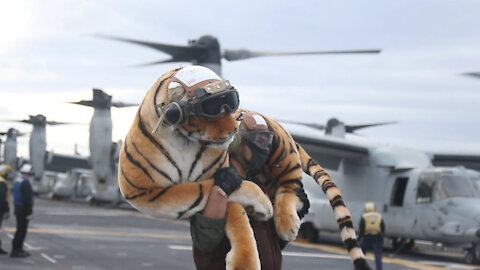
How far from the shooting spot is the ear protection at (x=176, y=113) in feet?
8.25

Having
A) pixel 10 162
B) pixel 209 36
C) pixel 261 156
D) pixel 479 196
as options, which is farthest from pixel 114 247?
pixel 10 162

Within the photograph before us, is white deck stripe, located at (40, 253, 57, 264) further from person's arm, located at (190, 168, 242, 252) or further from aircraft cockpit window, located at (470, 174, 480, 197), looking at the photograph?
person's arm, located at (190, 168, 242, 252)

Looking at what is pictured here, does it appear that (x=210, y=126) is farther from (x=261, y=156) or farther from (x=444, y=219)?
(x=444, y=219)

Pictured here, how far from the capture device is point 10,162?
46.1 m

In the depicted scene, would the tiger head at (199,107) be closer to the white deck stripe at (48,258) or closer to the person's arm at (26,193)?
the person's arm at (26,193)

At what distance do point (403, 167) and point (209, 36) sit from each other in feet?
27.1

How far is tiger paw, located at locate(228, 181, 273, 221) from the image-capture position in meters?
2.72

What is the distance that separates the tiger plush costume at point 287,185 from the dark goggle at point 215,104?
0.37 meters

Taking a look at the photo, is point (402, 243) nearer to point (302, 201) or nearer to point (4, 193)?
point (4, 193)

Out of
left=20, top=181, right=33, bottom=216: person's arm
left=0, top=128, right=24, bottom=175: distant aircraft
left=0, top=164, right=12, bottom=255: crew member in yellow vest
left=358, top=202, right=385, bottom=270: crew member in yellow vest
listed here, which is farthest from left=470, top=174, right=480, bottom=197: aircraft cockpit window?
left=0, top=128, right=24, bottom=175: distant aircraft

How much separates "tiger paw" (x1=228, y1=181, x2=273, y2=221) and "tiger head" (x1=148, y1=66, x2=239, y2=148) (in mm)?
202

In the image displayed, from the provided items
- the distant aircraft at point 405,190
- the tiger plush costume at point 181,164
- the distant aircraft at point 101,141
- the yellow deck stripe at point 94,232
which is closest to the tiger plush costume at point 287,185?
the tiger plush costume at point 181,164

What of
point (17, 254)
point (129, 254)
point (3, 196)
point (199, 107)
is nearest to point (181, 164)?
point (199, 107)

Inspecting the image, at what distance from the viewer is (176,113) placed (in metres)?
2.52
